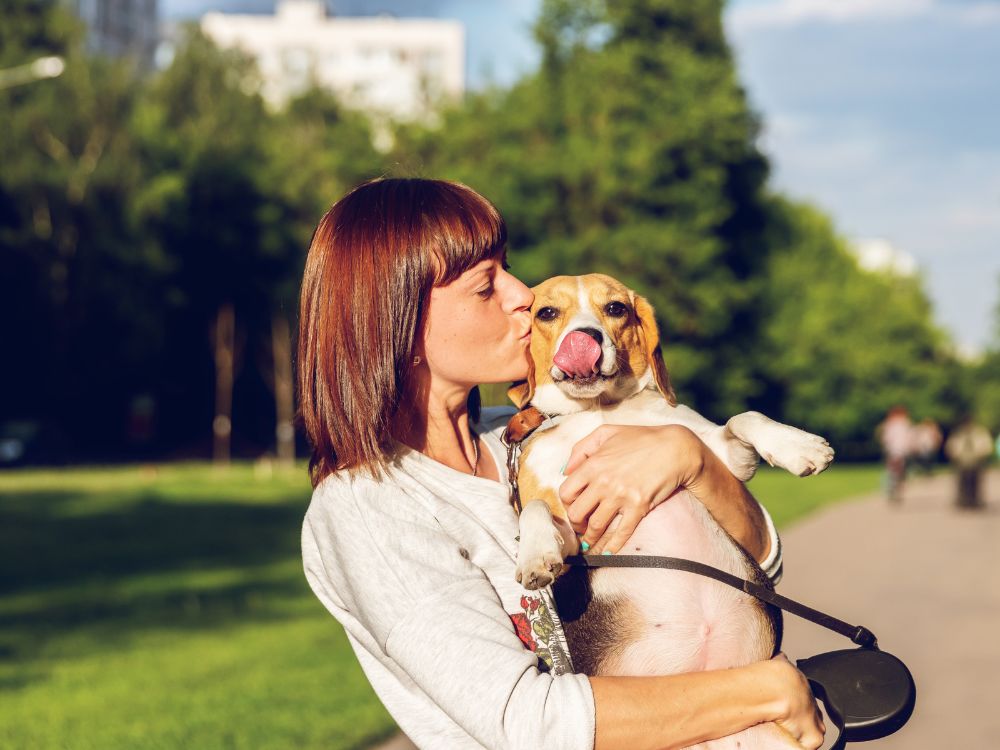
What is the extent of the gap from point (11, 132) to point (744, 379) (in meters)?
26.5

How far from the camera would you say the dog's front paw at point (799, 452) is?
2.75m

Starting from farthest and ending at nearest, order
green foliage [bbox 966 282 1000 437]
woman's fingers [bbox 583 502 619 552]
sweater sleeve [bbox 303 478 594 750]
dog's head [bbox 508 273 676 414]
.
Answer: green foliage [bbox 966 282 1000 437] → dog's head [bbox 508 273 676 414] → woman's fingers [bbox 583 502 619 552] → sweater sleeve [bbox 303 478 594 750]

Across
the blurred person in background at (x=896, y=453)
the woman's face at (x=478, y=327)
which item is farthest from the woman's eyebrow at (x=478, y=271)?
the blurred person in background at (x=896, y=453)

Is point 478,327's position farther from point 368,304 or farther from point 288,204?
point 288,204

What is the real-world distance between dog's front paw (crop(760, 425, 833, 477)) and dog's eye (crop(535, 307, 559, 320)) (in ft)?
2.12

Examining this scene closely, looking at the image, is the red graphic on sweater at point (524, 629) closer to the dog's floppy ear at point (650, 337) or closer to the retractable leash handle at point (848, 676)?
the retractable leash handle at point (848, 676)

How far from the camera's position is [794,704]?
7.61 feet

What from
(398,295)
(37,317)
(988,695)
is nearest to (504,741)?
(398,295)

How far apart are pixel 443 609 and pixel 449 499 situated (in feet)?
1.24

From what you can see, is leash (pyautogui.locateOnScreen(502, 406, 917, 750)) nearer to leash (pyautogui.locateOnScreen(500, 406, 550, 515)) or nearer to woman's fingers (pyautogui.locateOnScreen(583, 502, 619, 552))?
woman's fingers (pyautogui.locateOnScreen(583, 502, 619, 552))

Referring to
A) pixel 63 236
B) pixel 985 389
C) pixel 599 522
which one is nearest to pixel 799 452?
pixel 599 522

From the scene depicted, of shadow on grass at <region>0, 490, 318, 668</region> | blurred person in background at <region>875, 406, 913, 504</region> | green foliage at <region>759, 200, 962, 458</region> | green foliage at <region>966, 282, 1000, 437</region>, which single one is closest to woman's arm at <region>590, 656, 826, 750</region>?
shadow on grass at <region>0, 490, 318, 668</region>

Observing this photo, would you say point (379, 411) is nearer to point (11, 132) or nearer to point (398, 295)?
point (398, 295)

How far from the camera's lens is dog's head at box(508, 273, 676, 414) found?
9.93 ft
